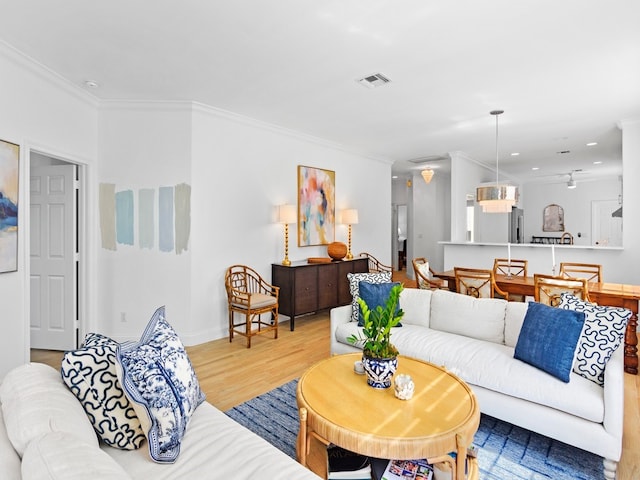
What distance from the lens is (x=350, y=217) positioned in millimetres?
5855

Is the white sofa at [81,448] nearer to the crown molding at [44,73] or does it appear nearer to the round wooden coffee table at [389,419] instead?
the round wooden coffee table at [389,419]

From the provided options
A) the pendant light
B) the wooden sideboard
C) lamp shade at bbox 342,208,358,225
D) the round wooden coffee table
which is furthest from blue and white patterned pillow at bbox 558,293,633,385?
lamp shade at bbox 342,208,358,225

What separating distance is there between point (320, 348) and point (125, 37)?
3368 mm

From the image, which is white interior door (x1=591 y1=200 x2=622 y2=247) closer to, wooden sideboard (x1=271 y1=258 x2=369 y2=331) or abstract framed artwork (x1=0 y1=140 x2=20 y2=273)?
wooden sideboard (x1=271 y1=258 x2=369 y2=331)

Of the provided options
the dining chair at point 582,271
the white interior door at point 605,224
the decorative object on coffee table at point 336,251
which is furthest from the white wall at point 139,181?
the white interior door at point 605,224

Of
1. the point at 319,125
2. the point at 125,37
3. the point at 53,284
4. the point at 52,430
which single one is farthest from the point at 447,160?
the point at 52,430

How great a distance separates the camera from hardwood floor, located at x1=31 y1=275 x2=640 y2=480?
95.0 inches

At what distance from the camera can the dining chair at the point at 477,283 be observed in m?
4.02

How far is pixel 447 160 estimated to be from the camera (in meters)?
7.25

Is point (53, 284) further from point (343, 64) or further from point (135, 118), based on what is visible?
point (343, 64)

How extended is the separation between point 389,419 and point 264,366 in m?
2.01

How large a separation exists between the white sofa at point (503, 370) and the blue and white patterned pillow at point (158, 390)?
5.55 feet

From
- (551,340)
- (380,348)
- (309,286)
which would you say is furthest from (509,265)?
(380,348)

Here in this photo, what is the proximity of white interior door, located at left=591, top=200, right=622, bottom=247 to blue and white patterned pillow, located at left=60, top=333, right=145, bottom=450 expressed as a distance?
1174 cm
